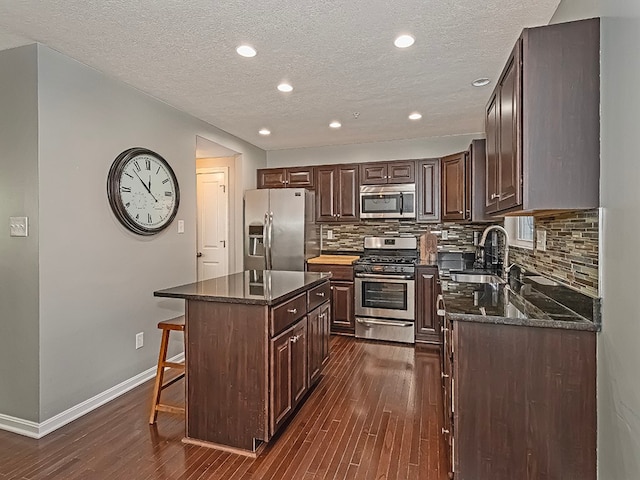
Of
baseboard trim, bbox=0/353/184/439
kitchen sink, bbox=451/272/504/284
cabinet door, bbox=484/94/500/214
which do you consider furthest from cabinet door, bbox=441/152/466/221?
baseboard trim, bbox=0/353/184/439

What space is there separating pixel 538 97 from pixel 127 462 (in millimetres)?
2709

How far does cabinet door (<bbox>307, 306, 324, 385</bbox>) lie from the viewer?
2.72 metres

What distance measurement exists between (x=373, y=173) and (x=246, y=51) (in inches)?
104

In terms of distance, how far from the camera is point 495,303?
1.91 meters

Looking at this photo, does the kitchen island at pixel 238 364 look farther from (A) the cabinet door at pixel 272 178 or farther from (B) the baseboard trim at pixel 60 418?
(A) the cabinet door at pixel 272 178

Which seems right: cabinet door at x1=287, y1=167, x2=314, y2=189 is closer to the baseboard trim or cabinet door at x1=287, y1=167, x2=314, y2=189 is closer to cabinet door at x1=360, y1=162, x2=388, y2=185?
cabinet door at x1=360, y1=162, x2=388, y2=185

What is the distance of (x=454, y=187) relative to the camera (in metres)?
4.23

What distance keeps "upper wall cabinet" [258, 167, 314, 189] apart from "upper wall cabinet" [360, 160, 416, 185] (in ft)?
2.43

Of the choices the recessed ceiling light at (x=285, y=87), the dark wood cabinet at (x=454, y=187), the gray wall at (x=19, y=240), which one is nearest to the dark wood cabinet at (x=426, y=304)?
the dark wood cabinet at (x=454, y=187)

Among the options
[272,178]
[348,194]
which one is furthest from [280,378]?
[272,178]

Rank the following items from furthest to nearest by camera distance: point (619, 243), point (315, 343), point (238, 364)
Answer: point (315, 343) < point (238, 364) < point (619, 243)

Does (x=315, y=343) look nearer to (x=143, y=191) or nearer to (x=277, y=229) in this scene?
(x=143, y=191)

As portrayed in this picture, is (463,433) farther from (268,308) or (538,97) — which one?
(538,97)

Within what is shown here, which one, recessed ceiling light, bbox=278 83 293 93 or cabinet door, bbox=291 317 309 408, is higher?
recessed ceiling light, bbox=278 83 293 93
